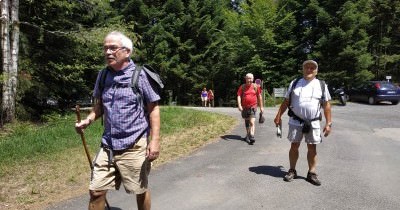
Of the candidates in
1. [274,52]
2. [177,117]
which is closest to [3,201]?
[177,117]

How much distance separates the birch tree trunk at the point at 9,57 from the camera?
1412cm

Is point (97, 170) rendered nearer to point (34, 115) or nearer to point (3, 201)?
point (3, 201)

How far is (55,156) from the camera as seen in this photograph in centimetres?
885

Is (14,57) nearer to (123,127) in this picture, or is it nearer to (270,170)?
(270,170)

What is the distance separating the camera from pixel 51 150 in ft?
30.8

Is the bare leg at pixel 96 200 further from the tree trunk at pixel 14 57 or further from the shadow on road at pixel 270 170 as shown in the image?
the tree trunk at pixel 14 57

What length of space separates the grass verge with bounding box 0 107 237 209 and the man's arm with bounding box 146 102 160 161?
8.40ft

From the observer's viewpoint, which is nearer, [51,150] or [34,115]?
[51,150]

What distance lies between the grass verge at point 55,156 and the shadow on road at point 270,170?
188 centimetres

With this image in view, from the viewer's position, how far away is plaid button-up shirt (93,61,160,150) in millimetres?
4000

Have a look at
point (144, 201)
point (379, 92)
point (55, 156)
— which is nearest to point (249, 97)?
point (55, 156)

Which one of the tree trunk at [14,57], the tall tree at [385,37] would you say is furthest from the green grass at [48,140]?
the tall tree at [385,37]

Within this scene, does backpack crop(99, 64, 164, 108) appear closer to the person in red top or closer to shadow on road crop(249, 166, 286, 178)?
shadow on road crop(249, 166, 286, 178)

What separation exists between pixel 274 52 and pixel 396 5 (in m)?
12.8
